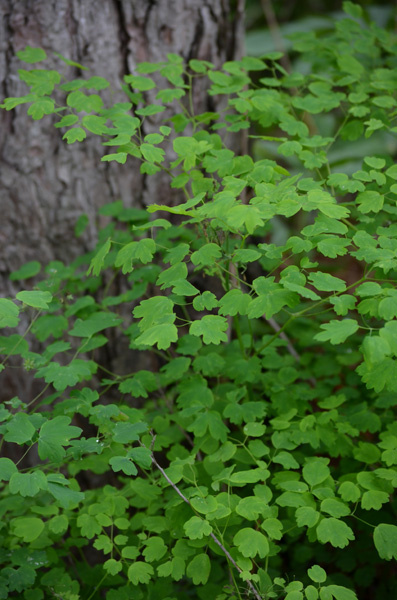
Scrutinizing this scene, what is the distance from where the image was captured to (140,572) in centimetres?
132

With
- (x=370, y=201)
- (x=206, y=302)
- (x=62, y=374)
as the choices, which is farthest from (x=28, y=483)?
(x=370, y=201)

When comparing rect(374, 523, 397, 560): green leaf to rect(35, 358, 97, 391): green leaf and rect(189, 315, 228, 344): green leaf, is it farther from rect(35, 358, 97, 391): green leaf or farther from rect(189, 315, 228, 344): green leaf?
rect(35, 358, 97, 391): green leaf

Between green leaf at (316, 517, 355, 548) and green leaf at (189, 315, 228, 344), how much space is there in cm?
49

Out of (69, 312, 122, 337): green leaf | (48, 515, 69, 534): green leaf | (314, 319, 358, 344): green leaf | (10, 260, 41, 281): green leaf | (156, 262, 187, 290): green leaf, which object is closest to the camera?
(314, 319, 358, 344): green leaf

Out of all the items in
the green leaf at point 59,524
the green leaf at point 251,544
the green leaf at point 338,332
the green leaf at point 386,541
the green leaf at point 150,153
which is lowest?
the green leaf at point 59,524

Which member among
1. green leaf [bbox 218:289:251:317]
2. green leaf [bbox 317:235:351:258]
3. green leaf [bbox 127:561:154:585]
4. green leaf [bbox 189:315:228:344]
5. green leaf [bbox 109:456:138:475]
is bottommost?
green leaf [bbox 127:561:154:585]

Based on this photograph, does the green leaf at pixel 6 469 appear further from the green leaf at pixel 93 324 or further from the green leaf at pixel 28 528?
the green leaf at pixel 93 324

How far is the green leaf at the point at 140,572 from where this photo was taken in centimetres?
130

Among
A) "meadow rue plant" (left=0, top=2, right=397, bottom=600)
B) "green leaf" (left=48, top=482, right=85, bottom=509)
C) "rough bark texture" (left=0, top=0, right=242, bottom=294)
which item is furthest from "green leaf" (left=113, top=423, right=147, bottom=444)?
"rough bark texture" (left=0, top=0, right=242, bottom=294)

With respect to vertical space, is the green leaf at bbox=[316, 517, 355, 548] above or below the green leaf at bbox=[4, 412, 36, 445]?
below

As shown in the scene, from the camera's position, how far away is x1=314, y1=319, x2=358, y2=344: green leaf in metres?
1.08

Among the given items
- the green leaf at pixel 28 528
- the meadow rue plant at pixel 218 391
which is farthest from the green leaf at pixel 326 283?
the green leaf at pixel 28 528

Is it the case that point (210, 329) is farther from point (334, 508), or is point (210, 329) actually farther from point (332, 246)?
point (334, 508)

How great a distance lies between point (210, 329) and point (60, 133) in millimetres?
→ 1156
